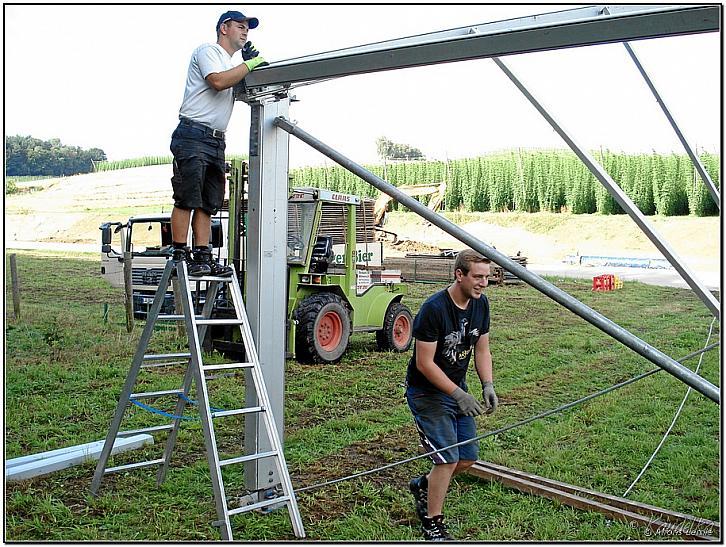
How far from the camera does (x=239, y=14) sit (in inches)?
189

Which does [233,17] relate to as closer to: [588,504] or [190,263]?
[190,263]

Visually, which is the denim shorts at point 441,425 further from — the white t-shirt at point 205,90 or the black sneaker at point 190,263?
the white t-shirt at point 205,90

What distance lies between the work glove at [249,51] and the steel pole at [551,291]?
2.27ft

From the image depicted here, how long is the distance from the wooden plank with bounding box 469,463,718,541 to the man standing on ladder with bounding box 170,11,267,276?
231cm

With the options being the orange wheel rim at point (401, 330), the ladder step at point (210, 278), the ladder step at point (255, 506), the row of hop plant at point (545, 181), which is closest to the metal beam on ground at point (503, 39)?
the ladder step at point (210, 278)

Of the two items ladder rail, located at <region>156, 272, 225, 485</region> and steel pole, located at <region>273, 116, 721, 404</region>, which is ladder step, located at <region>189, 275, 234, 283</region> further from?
steel pole, located at <region>273, 116, 721, 404</region>

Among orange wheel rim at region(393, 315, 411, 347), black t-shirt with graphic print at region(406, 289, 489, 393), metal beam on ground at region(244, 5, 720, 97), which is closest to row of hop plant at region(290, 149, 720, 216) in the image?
orange wheel rim at region(393, 315, 411, 347)

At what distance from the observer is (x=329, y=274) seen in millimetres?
10562

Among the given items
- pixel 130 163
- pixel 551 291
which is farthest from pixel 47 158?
pixel 551 291

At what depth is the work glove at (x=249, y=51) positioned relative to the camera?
505 cm

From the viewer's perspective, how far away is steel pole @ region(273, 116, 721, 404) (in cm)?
335

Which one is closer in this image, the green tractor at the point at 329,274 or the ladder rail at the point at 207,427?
the ladder rail at the point at 207,427

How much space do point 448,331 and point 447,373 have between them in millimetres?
280

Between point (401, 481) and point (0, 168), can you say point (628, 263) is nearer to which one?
point (401, 481)
